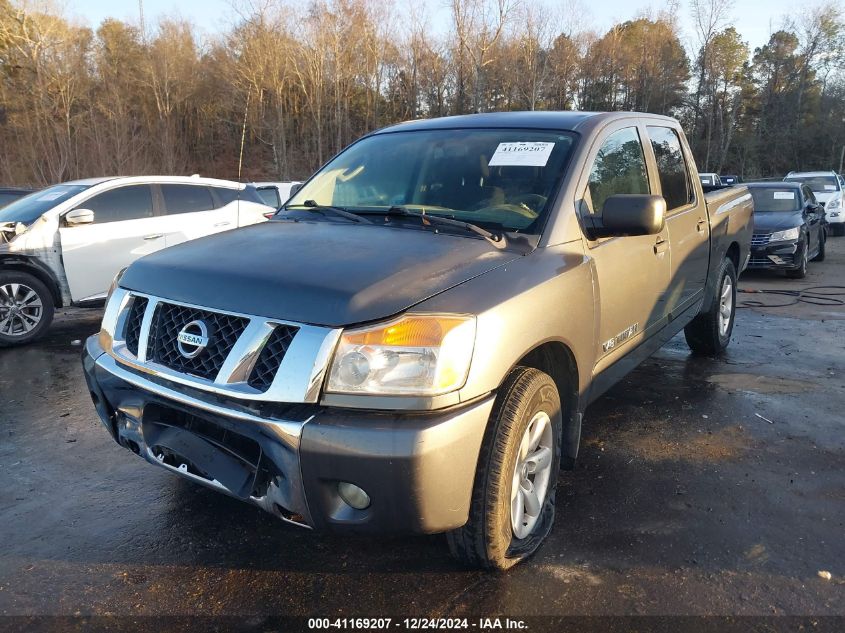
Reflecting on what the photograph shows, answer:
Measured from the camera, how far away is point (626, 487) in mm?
3355

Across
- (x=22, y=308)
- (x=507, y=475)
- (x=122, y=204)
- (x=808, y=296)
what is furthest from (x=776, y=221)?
(x=22, y=308)

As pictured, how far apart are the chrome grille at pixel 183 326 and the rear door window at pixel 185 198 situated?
19.1 ft

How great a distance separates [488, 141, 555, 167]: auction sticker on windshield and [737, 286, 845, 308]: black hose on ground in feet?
20.1

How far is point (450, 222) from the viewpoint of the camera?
9.68 ft

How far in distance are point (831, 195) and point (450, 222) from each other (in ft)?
60.4

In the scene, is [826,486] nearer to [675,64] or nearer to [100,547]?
[100,547]

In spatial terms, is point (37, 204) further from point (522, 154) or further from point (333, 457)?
point (333, 457)

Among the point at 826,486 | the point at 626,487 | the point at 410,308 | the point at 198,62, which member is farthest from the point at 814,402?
the point at 198,62

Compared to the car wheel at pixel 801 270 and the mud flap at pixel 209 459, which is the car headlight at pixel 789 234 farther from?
the mud flap at pixel 209 459

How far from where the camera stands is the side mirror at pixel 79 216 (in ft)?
22.3

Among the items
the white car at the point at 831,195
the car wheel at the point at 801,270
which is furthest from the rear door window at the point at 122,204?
the white car at the point at 831,195

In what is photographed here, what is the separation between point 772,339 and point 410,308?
18.6ft

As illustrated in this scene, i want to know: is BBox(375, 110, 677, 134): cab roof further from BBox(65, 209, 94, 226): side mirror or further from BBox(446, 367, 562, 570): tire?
BBox(65, 209, 94, 226): side mirror

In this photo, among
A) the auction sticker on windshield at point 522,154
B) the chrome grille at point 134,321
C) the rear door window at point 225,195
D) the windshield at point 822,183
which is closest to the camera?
the chrome grille at point 134,321
